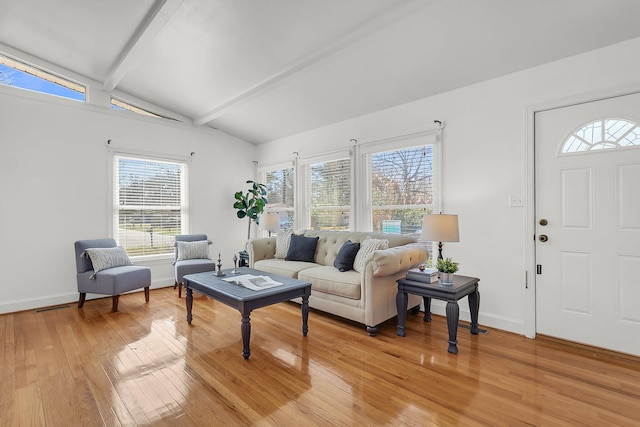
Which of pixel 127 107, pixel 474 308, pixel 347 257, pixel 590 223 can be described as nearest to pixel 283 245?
pixel 347 257

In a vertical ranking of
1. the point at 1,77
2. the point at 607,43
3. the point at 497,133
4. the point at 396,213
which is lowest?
the point at 396,213

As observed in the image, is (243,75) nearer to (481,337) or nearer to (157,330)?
(157,330)

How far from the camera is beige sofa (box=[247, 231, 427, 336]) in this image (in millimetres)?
2957

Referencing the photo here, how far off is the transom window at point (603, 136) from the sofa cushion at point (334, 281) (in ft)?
7.47

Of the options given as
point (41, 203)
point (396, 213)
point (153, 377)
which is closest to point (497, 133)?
point (396, 213)

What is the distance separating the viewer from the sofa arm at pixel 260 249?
451cm

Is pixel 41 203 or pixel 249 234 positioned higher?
pixel 41 203

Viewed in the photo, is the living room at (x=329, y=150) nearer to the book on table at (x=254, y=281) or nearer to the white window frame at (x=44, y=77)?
the white window frame at (x=44, y=77)

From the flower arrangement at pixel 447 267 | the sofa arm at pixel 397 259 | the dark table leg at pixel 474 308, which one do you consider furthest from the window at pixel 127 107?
the dark table leg at pixel 474 308

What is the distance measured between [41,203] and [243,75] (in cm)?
307

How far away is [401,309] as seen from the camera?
301 centimetres

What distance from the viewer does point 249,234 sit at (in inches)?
232

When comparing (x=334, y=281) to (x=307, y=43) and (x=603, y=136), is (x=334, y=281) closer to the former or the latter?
(x=307, y=43)

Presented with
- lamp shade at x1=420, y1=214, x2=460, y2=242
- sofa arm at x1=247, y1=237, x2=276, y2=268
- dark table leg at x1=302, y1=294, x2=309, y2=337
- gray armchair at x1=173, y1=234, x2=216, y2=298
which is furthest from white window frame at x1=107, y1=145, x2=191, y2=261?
lamp shade at x1=420, y1=214, x2=460, y2=242
